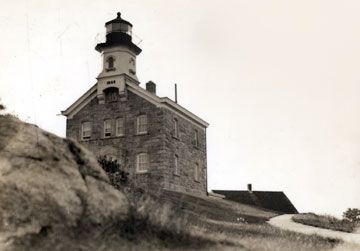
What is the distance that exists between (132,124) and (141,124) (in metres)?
0.63

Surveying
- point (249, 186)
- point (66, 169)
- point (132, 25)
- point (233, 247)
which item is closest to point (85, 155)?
point (66, 169)

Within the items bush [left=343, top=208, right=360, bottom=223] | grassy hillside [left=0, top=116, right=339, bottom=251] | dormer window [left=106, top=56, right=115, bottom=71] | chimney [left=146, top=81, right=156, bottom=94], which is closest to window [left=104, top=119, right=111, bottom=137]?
dormer window [left=106, top=56, right=115, bottom=71]

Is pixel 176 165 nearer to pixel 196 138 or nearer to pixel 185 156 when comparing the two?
pixel 185 156

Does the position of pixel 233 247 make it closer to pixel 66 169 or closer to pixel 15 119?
pixel 66 169

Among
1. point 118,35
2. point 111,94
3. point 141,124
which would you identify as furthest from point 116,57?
point 141,124

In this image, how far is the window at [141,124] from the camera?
3653 centimetres

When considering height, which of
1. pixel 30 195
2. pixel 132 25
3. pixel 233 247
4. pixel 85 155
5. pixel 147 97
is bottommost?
pixel 233 247

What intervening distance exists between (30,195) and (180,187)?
2716cm

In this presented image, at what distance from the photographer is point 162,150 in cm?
3528

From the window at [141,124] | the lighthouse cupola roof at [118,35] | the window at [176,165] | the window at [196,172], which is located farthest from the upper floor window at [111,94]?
the window at [196,172]

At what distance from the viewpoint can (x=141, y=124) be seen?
36.7 m

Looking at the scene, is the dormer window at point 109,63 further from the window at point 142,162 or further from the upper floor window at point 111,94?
the window at point 142,162

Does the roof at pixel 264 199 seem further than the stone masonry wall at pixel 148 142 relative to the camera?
Yes

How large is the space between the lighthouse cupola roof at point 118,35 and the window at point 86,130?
214 inches
